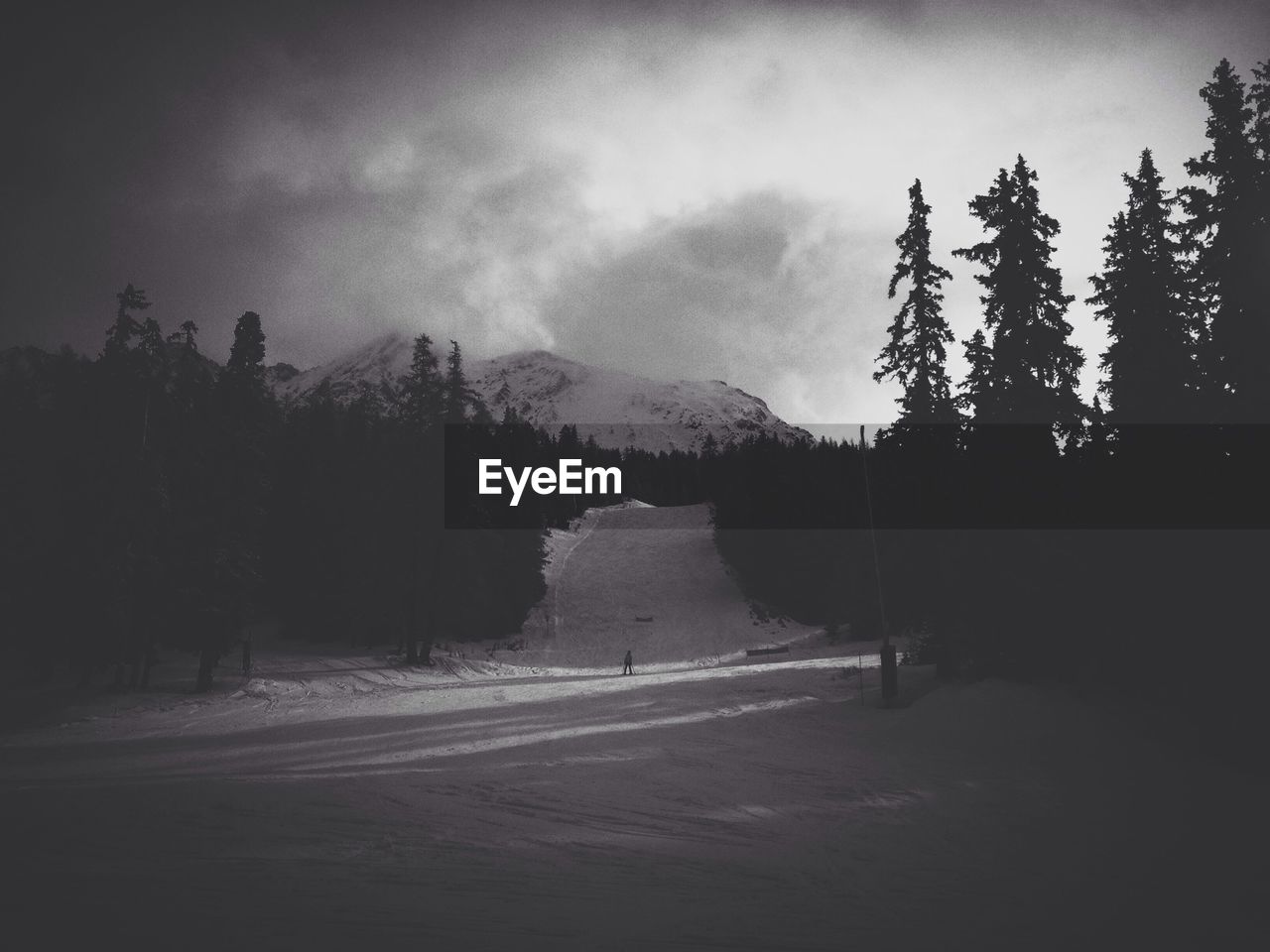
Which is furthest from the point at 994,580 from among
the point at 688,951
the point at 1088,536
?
the point at 688,951

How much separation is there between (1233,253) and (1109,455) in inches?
252

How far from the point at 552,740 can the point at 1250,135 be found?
2557 centimetres

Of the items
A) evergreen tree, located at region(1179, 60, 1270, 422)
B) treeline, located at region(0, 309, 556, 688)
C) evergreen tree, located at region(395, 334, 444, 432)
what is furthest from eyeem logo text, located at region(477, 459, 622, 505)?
evergreen tree, located at region(1179, 60, 1270, 422)

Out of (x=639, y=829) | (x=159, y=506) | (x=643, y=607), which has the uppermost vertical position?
(x=159, y=506)

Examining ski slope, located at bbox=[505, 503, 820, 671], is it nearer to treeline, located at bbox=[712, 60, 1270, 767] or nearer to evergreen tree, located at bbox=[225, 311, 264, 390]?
evergreen tree, located at bbox=[225, 311, 264, 390]

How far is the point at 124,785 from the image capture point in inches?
448

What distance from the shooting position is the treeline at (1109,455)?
59.6 feet

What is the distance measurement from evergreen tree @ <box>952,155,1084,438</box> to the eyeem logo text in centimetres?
2836

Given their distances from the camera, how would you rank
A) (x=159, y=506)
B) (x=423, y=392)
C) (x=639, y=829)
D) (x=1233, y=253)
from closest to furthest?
(x=639, y=829), (x=1233, y=253), (x=159, y=506), (x=423, y=392)

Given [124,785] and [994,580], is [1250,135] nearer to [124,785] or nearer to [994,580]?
[994,580]

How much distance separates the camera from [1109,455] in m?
20.8

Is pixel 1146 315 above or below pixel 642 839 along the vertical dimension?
above
